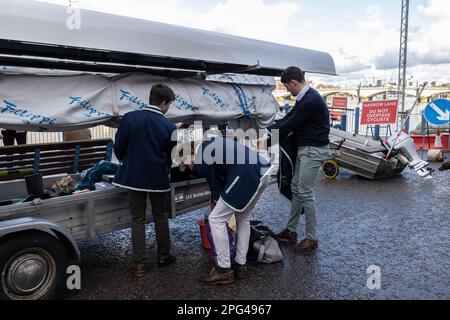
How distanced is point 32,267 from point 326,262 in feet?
9.51

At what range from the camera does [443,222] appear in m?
5.77

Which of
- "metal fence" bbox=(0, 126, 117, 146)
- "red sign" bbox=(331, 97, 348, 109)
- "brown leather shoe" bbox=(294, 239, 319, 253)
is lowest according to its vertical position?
"brown leather shoe" bbox=(294, 239, 319, 253)

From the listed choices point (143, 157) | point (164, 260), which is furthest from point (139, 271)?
point (143, 157)

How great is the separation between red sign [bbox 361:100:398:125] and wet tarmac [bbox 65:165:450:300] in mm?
5466

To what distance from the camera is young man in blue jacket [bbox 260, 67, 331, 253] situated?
15.1 ft

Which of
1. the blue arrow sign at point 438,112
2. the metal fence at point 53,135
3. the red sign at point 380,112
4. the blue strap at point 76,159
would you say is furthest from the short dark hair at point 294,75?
the metal fence at point 53,135

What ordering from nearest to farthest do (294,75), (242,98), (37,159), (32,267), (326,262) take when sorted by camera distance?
(32,267), (326,262), (294,75), (37,159), (242,98)

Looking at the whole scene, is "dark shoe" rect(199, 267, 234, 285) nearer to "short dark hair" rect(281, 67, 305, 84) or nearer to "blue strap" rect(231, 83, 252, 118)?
"short dark hair" rect(281, 67, 305, 84)

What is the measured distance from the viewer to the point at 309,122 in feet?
15.3

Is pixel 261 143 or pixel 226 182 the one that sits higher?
pixel 261 143

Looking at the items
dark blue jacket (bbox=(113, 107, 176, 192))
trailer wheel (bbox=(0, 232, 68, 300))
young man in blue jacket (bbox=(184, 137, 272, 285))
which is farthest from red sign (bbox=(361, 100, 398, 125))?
trailer wheel (bbox=(0, 232, 68, 300))

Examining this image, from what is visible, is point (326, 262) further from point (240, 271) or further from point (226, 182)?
point (226, 182)
